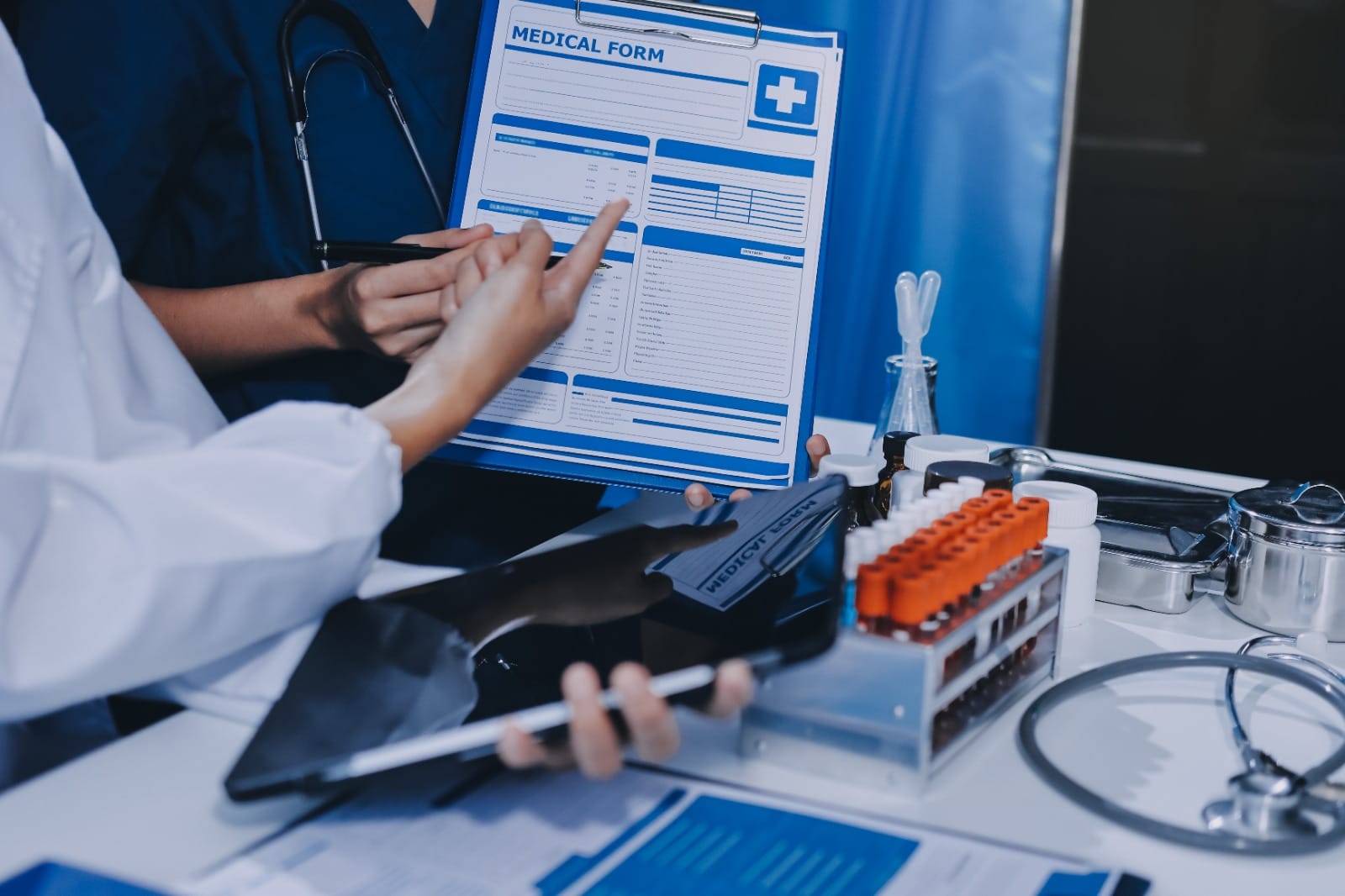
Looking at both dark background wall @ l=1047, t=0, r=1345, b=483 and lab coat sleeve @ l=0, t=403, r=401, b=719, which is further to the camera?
dark background wall @ l=1047, t=0, r=1345, b=483

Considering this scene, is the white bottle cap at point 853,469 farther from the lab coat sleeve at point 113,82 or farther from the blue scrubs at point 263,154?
the lab coat sleeve at point 113,82

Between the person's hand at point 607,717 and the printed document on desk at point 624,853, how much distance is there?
42mm

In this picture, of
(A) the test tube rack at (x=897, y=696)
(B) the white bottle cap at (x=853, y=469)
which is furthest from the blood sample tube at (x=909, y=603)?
(B) the white bottle cap at (x=853, y=469)

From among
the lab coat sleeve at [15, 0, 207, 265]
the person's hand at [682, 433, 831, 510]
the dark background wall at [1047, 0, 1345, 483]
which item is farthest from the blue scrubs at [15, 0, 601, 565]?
the dark background wall at [1047, 0, 1345, 483]

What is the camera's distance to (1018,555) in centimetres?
74

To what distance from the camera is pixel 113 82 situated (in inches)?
38.1

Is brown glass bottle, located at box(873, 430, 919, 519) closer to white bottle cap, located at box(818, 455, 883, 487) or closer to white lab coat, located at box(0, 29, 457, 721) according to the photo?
white bottle cap, located at box(818, 455, 883, 487)

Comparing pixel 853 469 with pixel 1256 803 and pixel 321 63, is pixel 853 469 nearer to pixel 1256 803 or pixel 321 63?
pixel 1256 803

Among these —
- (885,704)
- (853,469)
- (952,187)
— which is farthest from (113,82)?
(952,187)

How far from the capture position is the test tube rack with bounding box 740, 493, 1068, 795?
62 cm

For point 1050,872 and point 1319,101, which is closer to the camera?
point 1050,872

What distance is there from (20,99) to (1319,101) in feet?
10.9

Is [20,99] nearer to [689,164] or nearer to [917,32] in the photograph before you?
[689,164]

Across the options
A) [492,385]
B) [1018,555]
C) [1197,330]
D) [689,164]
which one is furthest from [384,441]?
[1197,330]
